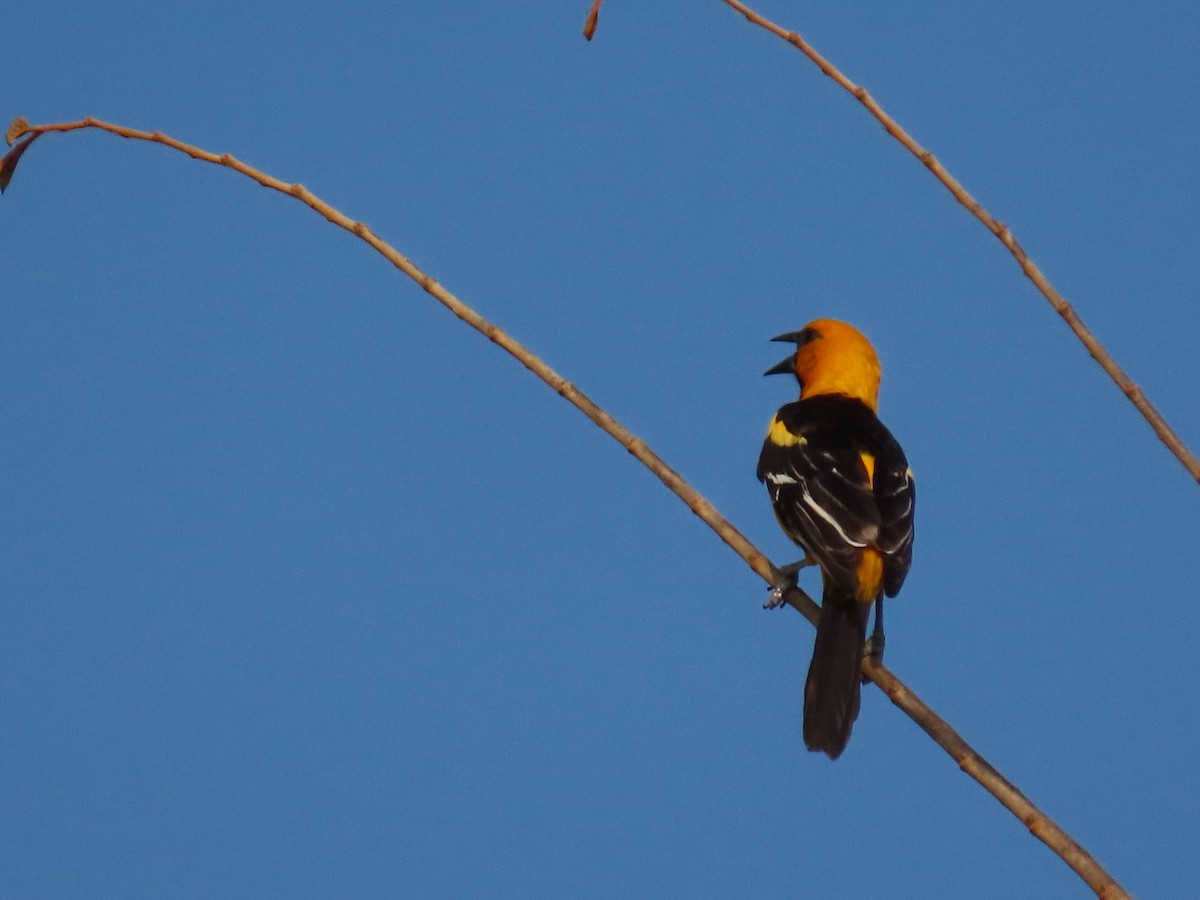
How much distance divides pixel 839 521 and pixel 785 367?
5.66 feet

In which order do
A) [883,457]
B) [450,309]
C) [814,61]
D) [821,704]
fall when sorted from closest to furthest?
[814,61] → [450,309] → [821,704] → [883,457]

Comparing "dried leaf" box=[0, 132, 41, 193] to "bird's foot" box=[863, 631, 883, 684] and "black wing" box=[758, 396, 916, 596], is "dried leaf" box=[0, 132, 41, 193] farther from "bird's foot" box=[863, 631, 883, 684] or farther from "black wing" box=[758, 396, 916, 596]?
"bird's foot" box=[863, 631, 883, 684]

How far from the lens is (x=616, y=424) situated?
2.54 m

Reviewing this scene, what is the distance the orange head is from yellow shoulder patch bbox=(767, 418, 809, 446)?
40 centimetres

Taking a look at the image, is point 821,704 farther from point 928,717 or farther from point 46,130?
point 46,130

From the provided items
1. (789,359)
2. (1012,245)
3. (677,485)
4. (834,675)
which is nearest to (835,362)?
(789,359)

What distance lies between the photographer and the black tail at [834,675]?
3438 millimetres

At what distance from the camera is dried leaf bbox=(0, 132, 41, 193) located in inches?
88.7

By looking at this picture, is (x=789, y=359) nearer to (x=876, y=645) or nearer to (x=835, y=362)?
(x=835, y=362)

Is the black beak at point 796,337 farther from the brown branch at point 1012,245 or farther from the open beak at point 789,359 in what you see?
the brown branch at point 1012,245

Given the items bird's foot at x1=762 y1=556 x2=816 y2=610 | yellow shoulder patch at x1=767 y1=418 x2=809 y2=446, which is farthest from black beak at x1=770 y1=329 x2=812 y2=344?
bird's foot at x1=762 y1=556 x2=816 y2=610

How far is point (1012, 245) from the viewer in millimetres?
1856

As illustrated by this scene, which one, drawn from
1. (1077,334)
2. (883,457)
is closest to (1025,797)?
(1077,334)

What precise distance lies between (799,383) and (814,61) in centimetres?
351
